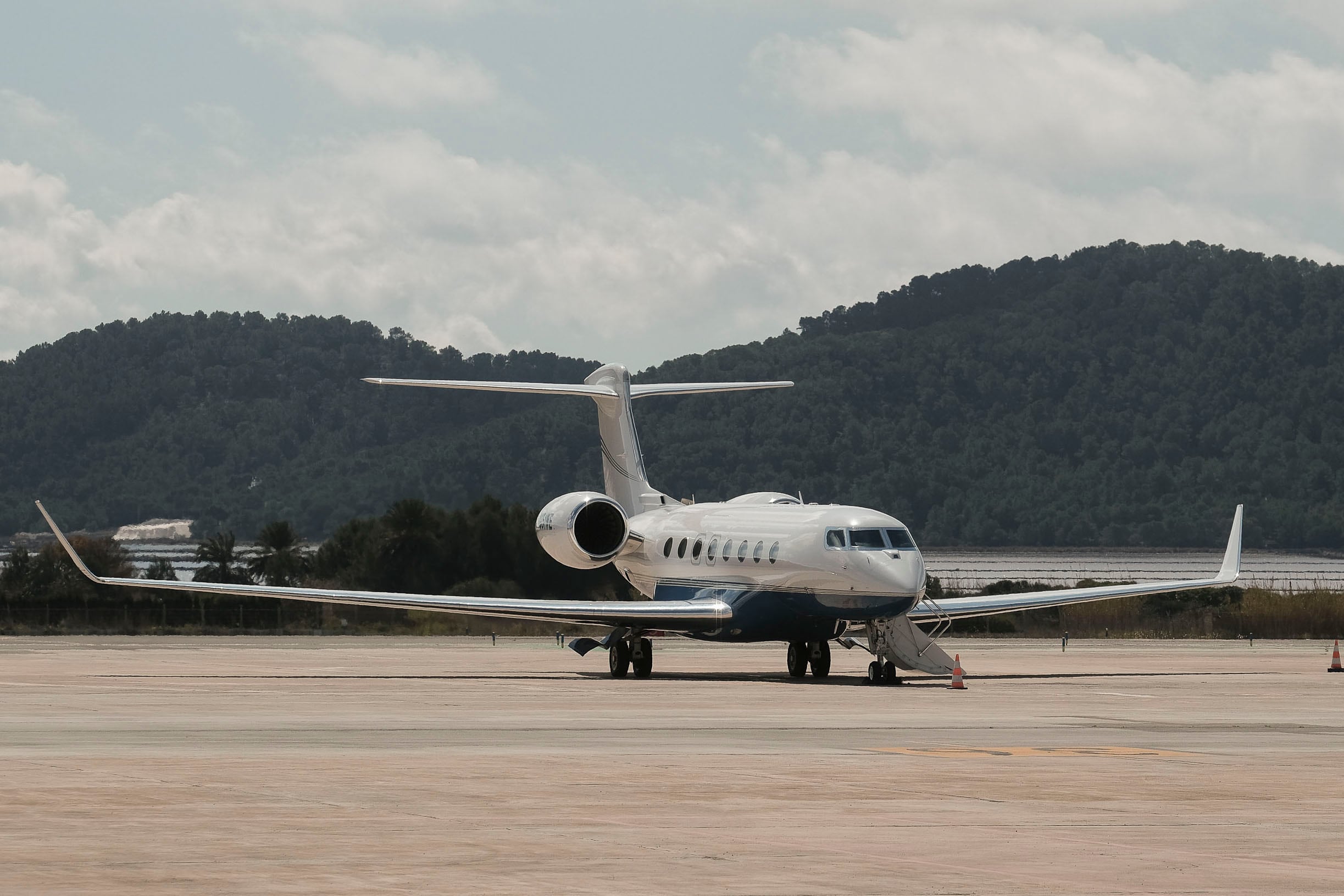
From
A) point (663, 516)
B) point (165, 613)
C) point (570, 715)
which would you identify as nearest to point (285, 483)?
point (165, 613)

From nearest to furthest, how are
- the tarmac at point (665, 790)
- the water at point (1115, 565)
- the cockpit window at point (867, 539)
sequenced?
1. the tarmac at point (665, 790)
2. the cockpit window at point (867, 539)
3. the water at point (1115, 565)

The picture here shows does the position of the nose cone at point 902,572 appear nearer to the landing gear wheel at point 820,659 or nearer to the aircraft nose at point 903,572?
the aircraft nose at point 903,572

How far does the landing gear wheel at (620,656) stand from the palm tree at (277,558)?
183ft

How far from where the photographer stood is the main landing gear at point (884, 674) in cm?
3497

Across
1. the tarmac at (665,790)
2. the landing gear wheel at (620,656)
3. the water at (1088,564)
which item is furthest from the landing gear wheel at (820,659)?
the water at (1088,564)

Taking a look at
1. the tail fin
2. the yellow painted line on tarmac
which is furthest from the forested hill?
the yellow painted line on tarmac

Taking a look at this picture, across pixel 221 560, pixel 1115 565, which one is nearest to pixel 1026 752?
pixel 221 560

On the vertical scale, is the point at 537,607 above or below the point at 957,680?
above

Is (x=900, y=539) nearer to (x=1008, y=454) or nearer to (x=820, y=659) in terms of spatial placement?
(x=820, y=659)

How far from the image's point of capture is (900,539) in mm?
35094

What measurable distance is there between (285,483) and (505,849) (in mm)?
169263

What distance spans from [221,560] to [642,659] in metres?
56.4

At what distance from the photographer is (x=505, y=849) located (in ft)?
40.9

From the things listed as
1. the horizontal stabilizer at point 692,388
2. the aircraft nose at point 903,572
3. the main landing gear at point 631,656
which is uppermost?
the horizontal stabilizer at point 692,388
